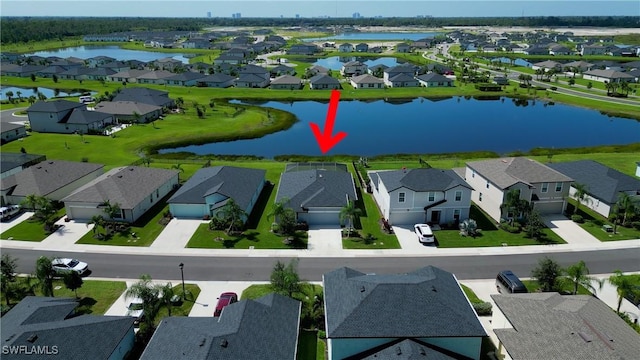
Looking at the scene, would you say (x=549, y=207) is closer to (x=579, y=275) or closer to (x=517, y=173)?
(x=517, y=173)

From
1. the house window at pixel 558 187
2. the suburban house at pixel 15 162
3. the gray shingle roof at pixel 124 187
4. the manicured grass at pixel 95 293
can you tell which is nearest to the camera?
the manicured grass at pixel 95 293

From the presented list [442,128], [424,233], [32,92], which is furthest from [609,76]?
[32,92]

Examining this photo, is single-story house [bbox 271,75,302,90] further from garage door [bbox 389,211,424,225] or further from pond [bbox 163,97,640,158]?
garage door [bbox 389,211,424,225]

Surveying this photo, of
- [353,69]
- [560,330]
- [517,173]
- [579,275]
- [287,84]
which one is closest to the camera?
[560,330]

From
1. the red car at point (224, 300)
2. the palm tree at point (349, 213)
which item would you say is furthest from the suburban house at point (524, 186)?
the red car at point (224, 300)

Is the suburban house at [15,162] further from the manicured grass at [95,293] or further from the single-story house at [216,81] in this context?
the single-story house at [216,81]

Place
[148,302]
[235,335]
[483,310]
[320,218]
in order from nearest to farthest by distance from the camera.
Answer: [235,335], [148,302], [483,310], [320,218]

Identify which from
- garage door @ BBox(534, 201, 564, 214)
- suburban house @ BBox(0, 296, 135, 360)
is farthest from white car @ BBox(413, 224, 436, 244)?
suburban house @ BBox(0, 296, 135, 360)

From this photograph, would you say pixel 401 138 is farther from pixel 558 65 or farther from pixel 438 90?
pixel 558 65
